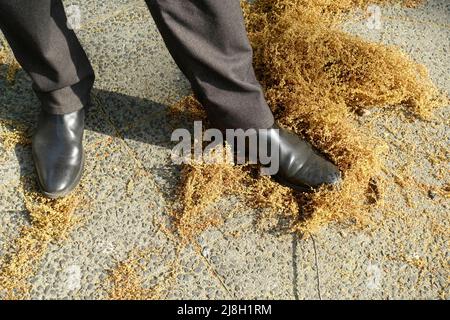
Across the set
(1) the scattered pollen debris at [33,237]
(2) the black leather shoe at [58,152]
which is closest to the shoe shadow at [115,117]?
(2) the black leather shoe at [58,152]

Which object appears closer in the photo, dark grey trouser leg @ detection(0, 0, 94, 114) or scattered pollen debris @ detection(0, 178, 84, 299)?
dark grey trouser leg @ detection(0, 0, 94, 114)

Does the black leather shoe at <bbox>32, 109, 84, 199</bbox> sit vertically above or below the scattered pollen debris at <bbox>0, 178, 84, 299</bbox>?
above

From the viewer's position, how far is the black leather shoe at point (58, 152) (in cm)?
172

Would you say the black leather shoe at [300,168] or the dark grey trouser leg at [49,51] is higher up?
the dark grey trouser leg at [49,51]

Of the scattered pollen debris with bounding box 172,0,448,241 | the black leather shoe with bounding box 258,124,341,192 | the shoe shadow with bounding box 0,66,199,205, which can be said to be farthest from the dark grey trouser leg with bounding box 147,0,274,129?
the shoe shadow with bounding box 0,66,199,205

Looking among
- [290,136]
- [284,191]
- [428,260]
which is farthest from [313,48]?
[428,260]

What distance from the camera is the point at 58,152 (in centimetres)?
176

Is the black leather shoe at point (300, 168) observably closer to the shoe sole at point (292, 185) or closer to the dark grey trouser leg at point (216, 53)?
the shoe sole at point (292, 185)

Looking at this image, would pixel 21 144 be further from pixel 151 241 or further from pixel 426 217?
pixel 426 217

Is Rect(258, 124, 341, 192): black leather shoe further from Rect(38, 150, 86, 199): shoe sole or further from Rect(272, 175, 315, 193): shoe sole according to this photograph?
Rect(38, 150, 86, 199): shoe sole

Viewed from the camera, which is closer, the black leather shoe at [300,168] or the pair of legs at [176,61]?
the pair of legs at [176,61]

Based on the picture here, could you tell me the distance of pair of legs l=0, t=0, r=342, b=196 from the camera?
51.8 inches

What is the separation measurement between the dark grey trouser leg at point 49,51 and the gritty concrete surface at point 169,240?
0.74 feet

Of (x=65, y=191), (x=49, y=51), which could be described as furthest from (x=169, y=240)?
(x=49, y=51)
